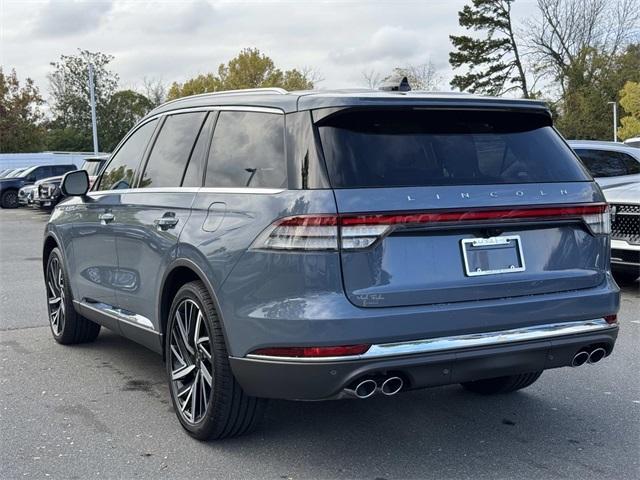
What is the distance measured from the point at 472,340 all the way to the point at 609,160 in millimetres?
7748

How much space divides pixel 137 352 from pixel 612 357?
3716mm

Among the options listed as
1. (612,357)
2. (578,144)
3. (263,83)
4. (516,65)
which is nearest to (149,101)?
(263,83)

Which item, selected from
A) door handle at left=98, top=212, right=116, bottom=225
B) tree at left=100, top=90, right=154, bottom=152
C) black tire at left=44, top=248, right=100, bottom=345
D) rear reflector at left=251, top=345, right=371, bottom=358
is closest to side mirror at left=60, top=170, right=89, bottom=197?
door handle at left=98, top=212, right=116, bottom=225

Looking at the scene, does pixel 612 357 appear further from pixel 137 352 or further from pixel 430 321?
pixel 137 352

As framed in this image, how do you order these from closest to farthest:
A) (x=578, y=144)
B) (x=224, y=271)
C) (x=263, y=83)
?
(x=224, y=271), (x=578, y=144), (x=263, y=83)

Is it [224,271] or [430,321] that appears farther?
[224,271]

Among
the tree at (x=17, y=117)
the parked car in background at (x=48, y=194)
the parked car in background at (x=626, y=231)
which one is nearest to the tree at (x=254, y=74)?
the tree at (x=17, y=117)

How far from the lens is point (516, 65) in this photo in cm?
5975

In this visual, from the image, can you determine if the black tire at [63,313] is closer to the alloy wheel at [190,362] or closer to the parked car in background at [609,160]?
the alloy wheel at [190,362]

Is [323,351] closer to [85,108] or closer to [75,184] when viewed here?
[75,184]

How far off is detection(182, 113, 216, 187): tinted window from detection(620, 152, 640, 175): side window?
745cm

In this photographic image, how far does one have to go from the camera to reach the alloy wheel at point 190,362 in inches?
162

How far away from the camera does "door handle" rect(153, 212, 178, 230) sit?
172 inches

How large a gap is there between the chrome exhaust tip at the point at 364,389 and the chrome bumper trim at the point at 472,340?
0.14 m
